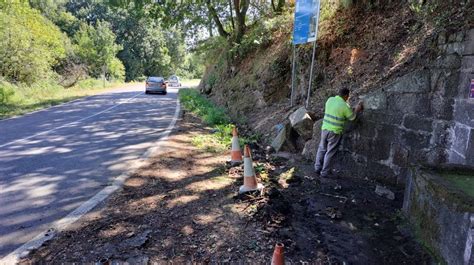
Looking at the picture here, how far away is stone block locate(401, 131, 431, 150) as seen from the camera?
229 inches

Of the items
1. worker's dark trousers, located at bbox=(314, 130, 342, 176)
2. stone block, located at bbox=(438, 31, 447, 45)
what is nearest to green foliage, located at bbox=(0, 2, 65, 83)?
worker's dark trousers, located at bbox=(314, 130, 342, 176)

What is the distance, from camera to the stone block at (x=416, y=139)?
5.81 meters

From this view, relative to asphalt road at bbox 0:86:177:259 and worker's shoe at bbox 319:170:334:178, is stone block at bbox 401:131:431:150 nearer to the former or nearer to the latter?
worker's shoe at bbox 319:170:334:178

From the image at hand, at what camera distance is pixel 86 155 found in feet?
24.7

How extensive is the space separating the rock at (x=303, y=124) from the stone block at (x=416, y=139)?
2230 millimetres

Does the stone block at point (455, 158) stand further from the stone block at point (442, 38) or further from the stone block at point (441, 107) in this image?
the stone block at point (442, 38)

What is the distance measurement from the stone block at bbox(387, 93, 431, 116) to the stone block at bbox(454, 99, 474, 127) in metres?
0.47

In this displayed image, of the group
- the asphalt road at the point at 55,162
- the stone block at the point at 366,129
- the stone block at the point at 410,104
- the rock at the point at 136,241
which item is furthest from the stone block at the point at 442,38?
the asphalt road at the point at 55,162

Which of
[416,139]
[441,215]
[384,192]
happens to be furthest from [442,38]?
[441,215]

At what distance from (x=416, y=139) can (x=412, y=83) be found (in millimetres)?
925

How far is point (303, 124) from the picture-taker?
26.2ft

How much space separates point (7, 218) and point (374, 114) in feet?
19.1

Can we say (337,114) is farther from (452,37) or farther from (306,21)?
(306,21)

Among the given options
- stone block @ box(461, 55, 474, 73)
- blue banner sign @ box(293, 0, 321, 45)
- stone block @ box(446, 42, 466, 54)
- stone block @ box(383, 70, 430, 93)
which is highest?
blue banner sign @ box(293, 0, 321, 45)
